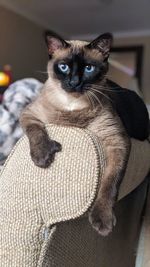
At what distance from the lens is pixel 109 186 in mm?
737

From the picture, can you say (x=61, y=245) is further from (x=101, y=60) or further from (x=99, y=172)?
(x=101, y=60)

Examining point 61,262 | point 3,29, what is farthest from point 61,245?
point 3,29

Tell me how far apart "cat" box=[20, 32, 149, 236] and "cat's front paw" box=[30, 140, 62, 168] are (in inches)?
0.9

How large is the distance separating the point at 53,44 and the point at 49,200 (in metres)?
0.55

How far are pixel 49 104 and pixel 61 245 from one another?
43 cm

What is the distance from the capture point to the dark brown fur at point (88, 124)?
719 mm

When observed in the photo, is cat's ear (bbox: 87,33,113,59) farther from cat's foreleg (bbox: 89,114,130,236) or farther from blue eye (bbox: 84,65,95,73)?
cat's foreleg (bbox: 89,114,130,236)

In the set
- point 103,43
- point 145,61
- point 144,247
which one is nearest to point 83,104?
point 103,43

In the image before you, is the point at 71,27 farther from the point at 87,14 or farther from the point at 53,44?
the point at 53,44

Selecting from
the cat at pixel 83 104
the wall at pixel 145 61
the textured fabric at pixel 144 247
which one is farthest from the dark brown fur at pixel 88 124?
the wall at pixel 145 61

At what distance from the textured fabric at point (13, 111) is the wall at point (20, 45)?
9.60ft

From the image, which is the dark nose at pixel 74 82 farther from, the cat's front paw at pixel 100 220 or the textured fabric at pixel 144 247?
the textured fabric at pixel 144 247

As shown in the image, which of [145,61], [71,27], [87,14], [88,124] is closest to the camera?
[88,124]

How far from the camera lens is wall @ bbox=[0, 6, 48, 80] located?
4523mm
